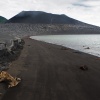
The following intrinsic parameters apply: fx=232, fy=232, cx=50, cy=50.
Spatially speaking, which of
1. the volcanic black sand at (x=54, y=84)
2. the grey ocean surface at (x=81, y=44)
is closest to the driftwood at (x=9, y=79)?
the volcanic black sand at (x=54, y=84)

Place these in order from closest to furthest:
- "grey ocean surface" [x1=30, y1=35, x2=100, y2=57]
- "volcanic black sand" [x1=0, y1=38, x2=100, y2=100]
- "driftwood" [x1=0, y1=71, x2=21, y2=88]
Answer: "volcanic black sand" [x1=0, y1=38, x2=100, y2=100], "driftwood" [x1=0, y1=71, x2=21, y2=88], "grey ocean surface" [x1=30, y1=35, x2=100, y2=57]

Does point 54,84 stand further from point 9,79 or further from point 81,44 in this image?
point 81,44

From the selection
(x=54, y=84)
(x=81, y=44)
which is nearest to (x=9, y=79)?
(x=54, y=84)

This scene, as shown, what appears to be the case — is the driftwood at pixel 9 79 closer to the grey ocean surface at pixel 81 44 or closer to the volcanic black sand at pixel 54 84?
the volcanic black sand at pixel 54 84

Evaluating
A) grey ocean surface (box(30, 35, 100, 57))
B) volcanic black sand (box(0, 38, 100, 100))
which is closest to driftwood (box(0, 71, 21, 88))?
volcanic black sand (box(0, 38, 100, 100))

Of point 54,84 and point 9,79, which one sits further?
point 54,84

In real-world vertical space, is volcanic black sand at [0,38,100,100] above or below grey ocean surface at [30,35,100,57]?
above

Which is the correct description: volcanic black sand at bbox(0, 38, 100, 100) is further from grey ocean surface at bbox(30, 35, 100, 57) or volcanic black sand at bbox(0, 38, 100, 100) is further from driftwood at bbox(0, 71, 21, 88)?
grey ocean surface at bbox(30, 35, 100, 57)

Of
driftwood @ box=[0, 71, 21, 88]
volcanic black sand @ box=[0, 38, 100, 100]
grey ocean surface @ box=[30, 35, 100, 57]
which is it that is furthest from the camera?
grey ocean surface @ box=[30, 35, 100, 57]

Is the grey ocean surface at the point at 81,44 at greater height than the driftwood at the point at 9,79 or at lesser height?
lesser

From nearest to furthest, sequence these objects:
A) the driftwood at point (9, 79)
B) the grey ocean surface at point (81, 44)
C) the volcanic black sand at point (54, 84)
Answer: the volcanic black sand at point (54, 84) → the driftwood at point (9, 79) → the grey ocean surface at point (81, 44)

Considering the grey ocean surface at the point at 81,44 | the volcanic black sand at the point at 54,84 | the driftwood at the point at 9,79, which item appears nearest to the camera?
the volcanic black sand at the point at 54,84

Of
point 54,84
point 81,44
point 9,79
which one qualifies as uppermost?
point 9,79

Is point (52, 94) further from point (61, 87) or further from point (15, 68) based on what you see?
point (15, 68)
